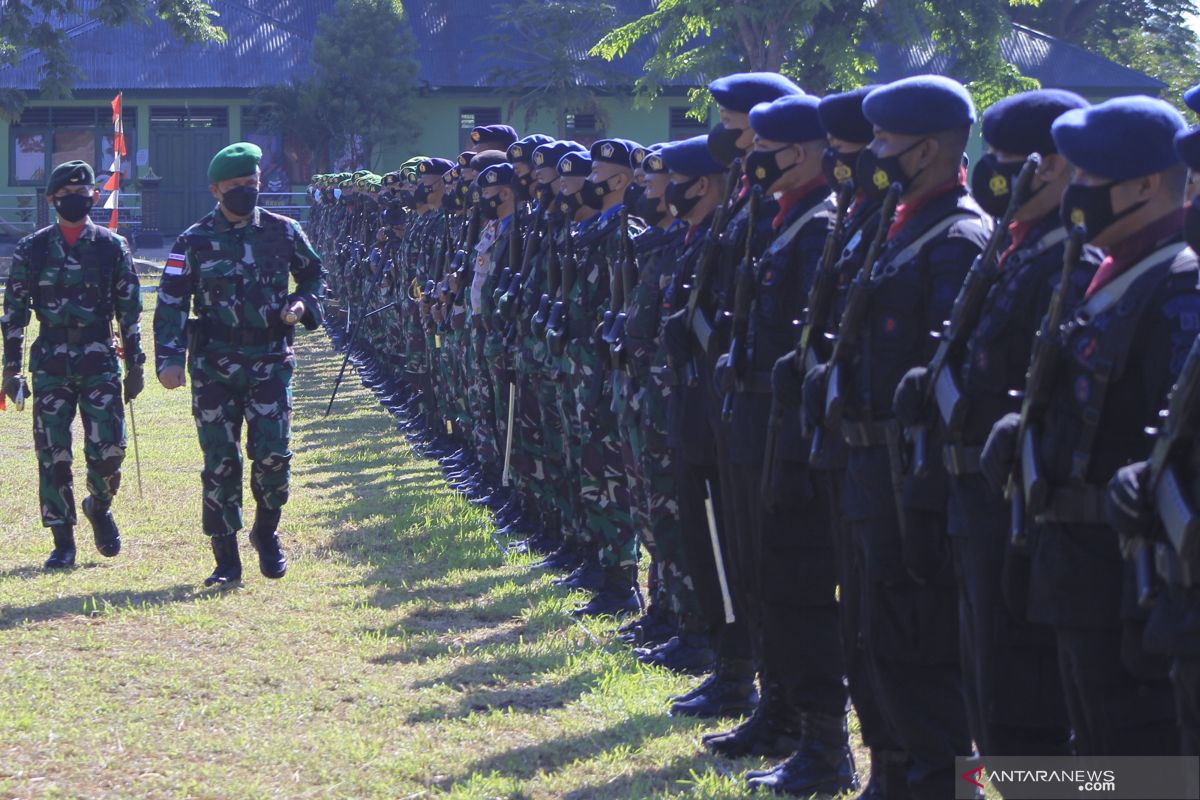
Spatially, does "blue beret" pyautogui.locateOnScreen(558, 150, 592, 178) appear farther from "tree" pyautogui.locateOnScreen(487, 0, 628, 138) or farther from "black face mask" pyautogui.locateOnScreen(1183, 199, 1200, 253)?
"tree" pyautogui.locateOnScreen(487, 0, 628, 138)

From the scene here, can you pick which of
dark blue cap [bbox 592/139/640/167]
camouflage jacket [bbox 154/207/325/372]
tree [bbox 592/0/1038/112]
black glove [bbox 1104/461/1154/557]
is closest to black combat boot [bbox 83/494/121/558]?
camouflage jacket [bbox 154/207/325/372]

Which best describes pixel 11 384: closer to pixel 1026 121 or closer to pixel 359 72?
pixel 1026 121

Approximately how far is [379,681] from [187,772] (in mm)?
1315

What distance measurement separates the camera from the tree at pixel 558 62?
131 ft

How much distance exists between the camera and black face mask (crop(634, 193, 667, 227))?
734 centimetres

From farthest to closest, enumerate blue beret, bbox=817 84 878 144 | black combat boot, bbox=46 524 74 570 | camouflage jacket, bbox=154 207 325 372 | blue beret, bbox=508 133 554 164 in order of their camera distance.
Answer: blue beret, bbox=508 133 554 164 < black combat boot, bbox=46 524 74 570 < camouflage jacket, bbox=154 207 325 372 < blue beret, bbox=817 84 878 144

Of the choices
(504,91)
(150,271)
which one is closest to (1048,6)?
(504,91)

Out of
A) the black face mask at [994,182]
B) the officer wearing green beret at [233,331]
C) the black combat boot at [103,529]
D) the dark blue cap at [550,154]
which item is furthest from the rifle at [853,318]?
the black combat boot at [103,529]

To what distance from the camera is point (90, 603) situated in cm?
862

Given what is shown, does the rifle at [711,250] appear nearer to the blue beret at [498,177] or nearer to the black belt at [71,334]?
the black belt at [71,334]

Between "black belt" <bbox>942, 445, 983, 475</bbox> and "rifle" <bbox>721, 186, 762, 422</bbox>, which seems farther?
"rifle" <bbox>721, 186, 762, 422</bbox>

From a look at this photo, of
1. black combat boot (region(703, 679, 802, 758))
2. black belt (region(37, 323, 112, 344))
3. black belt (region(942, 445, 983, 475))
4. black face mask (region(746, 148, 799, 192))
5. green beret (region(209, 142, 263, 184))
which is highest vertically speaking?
black face mask (region(746, 148, 799, 192))

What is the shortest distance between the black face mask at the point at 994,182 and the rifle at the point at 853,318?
31 centimetres

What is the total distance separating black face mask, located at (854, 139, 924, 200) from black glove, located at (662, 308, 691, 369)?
1.37 m
